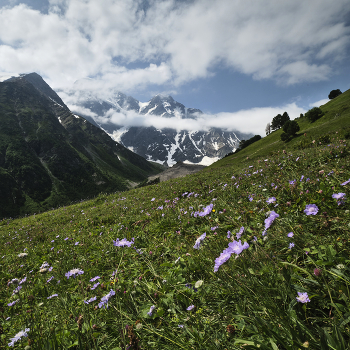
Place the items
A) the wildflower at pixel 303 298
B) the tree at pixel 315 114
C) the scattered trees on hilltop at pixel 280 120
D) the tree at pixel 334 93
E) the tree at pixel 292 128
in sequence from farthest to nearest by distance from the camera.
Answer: the scattered trees on hilltop at pixel 280 120, the tree at pixel 334 93, the tree at pixel 315 114, the tree at pixel 292 128, the wildflower at pixel 303 298

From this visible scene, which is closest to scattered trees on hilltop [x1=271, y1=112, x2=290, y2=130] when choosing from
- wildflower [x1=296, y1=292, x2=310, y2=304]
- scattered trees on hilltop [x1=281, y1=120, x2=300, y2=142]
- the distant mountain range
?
scattered trees on hilltop [x1=281, y1=120, x2=300, y2=142]

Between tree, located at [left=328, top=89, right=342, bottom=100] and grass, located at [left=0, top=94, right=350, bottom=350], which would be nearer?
grass, located at [left=0, top=94, right=350, bottom=350]

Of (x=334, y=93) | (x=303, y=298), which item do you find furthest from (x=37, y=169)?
(x=334, y=93)

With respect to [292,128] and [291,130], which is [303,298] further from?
[292,128]

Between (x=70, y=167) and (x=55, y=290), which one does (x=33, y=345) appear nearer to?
(x=55, y=290)

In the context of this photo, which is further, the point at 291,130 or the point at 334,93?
the point at 334,93

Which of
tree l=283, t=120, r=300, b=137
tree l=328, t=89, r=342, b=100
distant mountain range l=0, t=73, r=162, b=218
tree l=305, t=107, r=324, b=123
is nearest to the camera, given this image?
tree l=283, t=120, r=300, b=137

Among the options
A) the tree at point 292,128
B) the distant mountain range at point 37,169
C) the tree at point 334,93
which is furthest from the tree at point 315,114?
the distant mountain range at point 37,169

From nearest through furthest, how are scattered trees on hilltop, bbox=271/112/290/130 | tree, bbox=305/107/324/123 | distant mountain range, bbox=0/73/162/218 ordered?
tree, bbox=305/107/324/123, scattered trees on hilltop, bbox=271/112/290/130, distant mountain range, bbox=0/73/162/218

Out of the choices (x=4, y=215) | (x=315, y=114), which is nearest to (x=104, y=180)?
(x=4, y=215)

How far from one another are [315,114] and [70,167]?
184460 mm

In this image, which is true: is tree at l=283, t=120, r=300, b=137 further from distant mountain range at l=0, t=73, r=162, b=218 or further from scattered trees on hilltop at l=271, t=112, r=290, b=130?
distant mountain range at l=0, t=73, r=162, b=218

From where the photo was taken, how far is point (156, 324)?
182 cm

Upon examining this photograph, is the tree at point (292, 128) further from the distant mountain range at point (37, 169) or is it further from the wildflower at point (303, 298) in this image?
the distant mountain range at point (37, 169)
